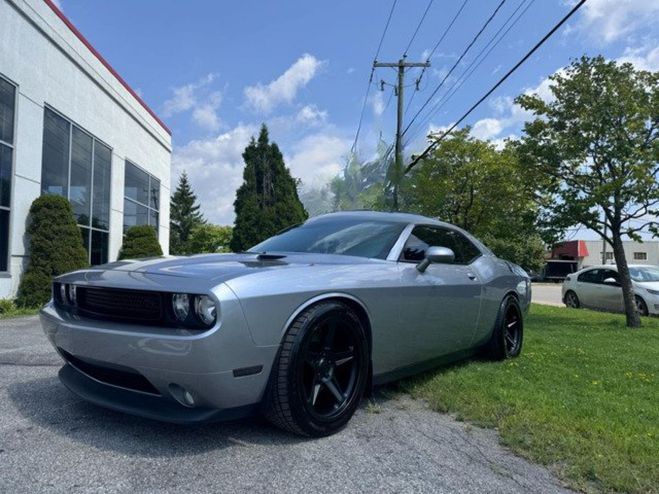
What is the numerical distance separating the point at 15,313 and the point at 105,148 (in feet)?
22.2

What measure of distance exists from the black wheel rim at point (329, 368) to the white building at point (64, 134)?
8.89 meters

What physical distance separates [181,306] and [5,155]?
9.10 meters

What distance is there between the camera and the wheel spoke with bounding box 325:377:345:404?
3144 millimetres

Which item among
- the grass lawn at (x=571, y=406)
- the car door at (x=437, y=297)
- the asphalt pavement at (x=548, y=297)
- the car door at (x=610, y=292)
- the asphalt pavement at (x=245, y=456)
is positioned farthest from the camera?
the asphalt pavement at (x=548, y=297)

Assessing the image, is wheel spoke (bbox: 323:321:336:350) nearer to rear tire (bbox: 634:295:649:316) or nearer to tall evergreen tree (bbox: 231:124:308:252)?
rear tire (bbox: 634:295:649:316)

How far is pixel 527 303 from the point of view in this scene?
19.8ft

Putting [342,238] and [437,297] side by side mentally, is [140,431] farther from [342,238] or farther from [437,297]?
[437,297]

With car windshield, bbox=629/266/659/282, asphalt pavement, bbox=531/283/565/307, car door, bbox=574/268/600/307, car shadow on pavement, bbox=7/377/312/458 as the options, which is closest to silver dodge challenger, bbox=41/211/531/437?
car shadow on pavement, bbox=7/377/312/458

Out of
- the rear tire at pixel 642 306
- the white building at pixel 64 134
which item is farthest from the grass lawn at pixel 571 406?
the white building at pixel 64 134

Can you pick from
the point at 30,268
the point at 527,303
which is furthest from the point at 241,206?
the point at 527,303

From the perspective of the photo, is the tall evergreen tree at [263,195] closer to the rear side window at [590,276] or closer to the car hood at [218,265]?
the rear side window at [590,276]

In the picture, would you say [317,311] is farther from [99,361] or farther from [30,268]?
[30,268]

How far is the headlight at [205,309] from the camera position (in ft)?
8.65

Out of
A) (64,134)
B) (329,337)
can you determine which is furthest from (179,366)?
(64,134)
